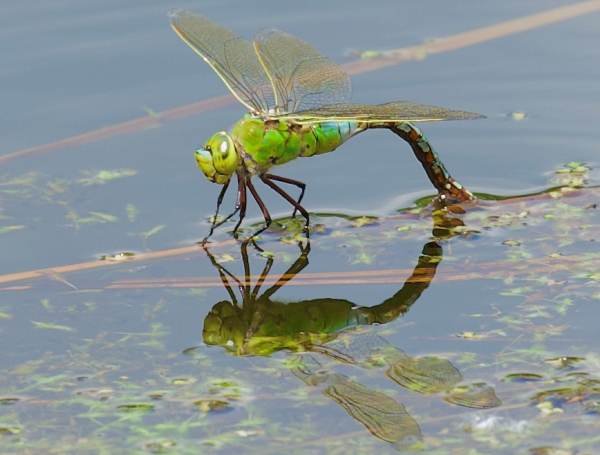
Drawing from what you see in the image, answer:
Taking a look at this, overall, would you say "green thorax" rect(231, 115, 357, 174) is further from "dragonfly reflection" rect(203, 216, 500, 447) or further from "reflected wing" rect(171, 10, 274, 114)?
"dragonfly reflection" rect(203, 216, 500, 447)

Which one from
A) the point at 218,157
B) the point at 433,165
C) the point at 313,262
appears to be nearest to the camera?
the point at 313,262

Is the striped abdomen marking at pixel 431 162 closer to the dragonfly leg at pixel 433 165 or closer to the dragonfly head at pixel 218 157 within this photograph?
the dragonfly leg at pixel 433 165

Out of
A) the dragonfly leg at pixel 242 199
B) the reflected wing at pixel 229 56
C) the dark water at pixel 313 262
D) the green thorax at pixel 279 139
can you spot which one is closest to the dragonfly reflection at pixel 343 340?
the dark water at pixel 313 262

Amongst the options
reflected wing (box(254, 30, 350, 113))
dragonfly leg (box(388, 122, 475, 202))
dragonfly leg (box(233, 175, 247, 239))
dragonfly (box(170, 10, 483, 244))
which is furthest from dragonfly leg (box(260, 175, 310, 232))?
dragonfly leg (box(388, 122, 475, 202))

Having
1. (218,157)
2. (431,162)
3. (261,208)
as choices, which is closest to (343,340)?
(261,208)

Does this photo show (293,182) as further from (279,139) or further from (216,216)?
(216,216)

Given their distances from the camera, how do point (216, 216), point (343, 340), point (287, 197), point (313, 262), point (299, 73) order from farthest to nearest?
1. point (299, 73)
2. point (287, 197)
3. point (216, 216)
4. point (313, 262)
5. point (343, 340)
